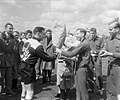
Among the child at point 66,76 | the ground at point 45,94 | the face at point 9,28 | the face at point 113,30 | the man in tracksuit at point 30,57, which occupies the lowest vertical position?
the ground at point 45,94

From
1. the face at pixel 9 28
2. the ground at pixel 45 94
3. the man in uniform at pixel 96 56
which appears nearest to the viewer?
the face at pixel 9 28

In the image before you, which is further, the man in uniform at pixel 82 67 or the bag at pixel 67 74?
the bag at pixel 67 74

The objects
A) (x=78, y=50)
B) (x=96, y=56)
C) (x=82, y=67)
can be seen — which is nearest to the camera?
(x=78, y=50)

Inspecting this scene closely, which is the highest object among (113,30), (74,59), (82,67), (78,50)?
(113,30)

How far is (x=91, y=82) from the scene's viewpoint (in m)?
6.60

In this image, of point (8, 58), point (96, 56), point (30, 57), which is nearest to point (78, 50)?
point (30, 57)

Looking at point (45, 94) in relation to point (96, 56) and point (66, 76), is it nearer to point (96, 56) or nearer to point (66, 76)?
point (66, 76)

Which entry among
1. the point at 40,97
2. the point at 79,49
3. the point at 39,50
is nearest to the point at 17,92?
the point at 40,97

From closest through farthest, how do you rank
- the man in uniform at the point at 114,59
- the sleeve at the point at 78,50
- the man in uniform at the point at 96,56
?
the man in uniform at the point at 114,59 → the sleeve at the point at 78,50 → the man in uniform at the point at 96,56

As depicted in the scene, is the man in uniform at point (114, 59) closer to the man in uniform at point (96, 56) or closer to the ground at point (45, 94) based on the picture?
the ground at point (45, 94)

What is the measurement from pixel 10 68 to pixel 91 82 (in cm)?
293

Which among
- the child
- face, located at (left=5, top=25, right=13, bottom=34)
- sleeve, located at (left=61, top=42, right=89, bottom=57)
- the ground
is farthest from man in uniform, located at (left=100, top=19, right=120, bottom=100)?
face, located at (left=5, top=25, right=13, bottom=34)

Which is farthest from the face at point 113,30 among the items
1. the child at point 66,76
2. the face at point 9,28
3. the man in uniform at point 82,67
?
the face at point 9,28

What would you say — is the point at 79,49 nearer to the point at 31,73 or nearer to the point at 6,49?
the point at 31,73
